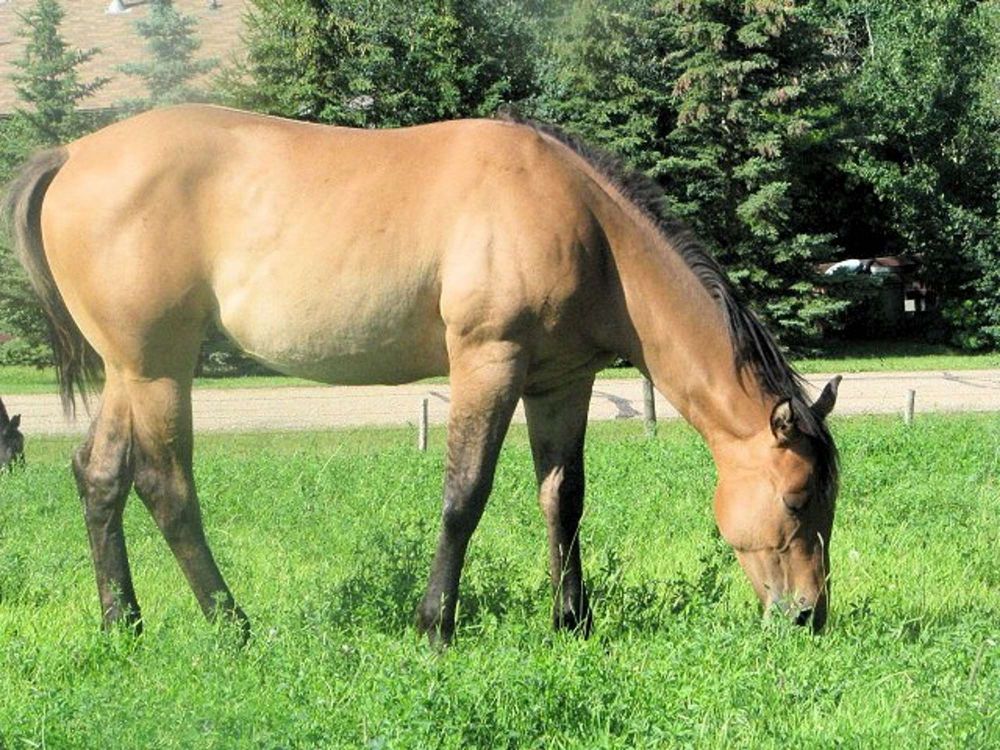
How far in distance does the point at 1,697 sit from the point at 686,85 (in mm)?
24560

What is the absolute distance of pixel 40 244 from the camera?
6211 millimetres

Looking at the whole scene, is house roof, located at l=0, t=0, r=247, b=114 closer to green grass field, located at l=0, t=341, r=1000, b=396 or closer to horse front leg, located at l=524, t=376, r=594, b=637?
green grass field, located at l=0, t=341, r=1000, b=396

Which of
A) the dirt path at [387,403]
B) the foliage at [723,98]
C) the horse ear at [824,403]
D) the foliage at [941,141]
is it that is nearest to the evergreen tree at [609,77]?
the foliage at [723,98]

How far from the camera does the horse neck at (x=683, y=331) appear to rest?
5.82m

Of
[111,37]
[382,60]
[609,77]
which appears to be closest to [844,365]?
[609,77]

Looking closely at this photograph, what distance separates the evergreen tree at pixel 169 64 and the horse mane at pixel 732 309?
1680cm

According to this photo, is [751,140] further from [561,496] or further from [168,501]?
[168,501]

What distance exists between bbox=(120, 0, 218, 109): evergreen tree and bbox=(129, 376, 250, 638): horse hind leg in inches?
655

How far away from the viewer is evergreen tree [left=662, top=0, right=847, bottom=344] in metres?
27.6

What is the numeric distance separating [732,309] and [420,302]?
4.40 ft

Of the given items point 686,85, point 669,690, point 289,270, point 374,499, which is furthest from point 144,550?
point 686,85

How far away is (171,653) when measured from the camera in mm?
5000

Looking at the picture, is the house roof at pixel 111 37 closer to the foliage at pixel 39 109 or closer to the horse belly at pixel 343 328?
the foliage at pixel 39 109

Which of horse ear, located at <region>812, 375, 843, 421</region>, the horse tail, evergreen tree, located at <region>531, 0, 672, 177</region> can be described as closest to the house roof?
evergreen tree, located at <region>531, 0, 672, 177</region>
